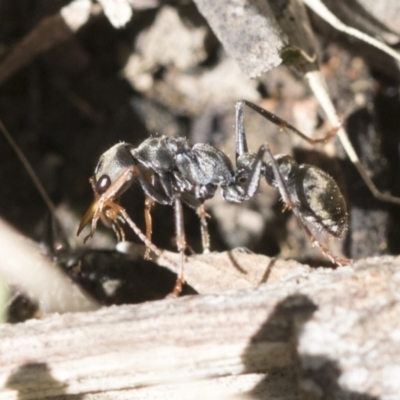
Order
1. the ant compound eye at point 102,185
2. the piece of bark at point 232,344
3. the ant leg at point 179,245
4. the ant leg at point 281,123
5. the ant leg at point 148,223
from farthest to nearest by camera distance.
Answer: the ant leg at point 281,123, the ant compound eye at point 102,185, the ant leg at point 148,223, the ant leg at point 179,245, the piece of bark at point 232,344

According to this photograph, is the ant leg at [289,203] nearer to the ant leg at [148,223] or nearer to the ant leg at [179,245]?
the ant leg at [179,245]

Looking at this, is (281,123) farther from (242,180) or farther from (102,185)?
(102,185)

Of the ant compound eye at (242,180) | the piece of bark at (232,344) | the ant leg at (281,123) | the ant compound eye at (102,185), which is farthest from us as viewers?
the ant compound eye at (242,180)

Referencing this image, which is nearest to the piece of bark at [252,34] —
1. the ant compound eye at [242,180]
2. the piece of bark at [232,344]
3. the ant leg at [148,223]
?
the ant compound eye at [242,180]

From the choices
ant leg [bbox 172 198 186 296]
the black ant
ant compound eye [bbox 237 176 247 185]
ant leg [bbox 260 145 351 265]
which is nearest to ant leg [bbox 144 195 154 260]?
the black ant

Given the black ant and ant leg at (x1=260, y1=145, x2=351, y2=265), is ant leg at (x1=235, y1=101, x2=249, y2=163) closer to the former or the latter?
the black ant

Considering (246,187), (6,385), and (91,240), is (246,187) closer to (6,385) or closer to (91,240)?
(91,240)

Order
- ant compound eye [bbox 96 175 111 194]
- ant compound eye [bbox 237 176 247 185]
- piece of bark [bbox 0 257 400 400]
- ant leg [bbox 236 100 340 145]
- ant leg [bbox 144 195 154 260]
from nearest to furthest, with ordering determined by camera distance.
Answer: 1. piece of bark [bbox 0 257 400 400]
2. ant leg [bbox 144 195 154 260]
3. ant compound eye [bbox 96 175 111 194]
4. ant leg [bbox 236 100 340 145]
5. ant compound eye [bbox 237 176 247 185]

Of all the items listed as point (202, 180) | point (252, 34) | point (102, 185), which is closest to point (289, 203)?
point (202, 180)

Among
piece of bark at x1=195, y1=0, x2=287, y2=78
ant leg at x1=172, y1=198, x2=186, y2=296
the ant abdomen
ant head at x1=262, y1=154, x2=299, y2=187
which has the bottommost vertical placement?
the ant abdomen
